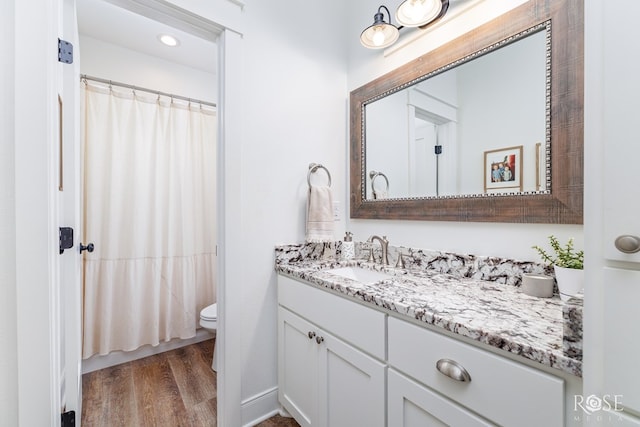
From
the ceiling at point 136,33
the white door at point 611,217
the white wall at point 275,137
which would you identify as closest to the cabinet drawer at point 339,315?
the white wall at point 275,137

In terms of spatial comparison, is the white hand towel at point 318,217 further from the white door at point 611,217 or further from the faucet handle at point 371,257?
the white door at point 611,217

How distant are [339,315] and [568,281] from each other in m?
0.77

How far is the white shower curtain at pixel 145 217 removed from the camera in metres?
1.96

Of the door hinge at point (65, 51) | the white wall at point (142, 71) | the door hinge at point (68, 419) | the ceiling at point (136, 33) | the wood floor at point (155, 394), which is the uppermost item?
the ceiling at point (136, 33)

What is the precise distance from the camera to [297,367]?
1334 mm

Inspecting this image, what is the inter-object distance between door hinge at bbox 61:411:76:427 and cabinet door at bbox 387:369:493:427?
3.96 ft

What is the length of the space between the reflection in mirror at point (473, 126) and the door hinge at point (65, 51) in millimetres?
1442

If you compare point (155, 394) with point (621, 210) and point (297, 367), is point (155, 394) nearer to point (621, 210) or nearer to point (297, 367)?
point (297, 367)

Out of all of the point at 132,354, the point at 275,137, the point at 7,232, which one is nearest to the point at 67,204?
the point at 7,232

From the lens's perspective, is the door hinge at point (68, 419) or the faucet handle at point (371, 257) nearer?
the door hinge at point (68, 419)

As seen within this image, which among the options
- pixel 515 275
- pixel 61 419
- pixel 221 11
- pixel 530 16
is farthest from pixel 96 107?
pixel 515 275

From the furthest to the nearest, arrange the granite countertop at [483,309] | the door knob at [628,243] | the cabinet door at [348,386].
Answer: the cabinet door at [348,386]
the granite countertop at [483,309]
the door knob at [628,243]

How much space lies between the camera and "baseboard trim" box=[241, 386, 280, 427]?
1.40 meters

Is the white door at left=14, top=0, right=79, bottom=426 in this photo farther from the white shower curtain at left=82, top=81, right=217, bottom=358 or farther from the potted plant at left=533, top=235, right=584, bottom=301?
the potted plant at left=533, top=235, right=584, bottom=301
